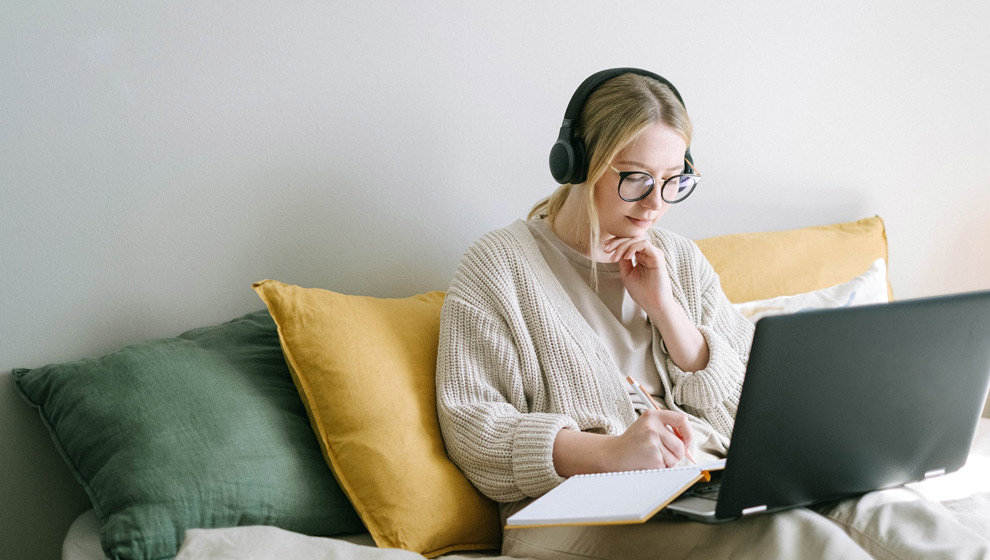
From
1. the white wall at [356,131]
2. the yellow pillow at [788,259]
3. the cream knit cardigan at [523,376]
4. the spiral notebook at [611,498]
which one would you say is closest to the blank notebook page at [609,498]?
the spiral notebook at [611,498]

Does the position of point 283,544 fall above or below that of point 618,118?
below

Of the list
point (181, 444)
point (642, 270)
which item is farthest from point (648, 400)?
point (181, 444)

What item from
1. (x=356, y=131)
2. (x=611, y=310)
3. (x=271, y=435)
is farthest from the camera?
(x=356, y=131)

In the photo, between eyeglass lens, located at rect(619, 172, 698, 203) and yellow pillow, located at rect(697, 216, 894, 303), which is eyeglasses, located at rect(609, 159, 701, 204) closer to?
eyeglass lens, located at rect(619, 172, 698, 203)

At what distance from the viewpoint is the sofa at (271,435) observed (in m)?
1.19

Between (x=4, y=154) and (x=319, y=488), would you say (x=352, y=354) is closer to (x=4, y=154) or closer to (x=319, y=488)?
(x=319, y=488)

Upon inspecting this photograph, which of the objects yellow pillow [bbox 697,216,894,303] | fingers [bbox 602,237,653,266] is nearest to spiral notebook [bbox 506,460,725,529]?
fingers [bbox 602,237,653,266]

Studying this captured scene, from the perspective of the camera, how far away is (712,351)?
149cm

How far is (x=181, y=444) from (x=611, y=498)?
0.62m

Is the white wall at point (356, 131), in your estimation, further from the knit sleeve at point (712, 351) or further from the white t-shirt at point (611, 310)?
the knit sleeve at point (712, 351)

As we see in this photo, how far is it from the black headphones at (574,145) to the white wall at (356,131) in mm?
358

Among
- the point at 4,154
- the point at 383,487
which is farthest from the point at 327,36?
the point at 383,487

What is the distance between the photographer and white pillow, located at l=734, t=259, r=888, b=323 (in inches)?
71.5

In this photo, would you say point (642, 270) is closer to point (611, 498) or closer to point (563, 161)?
point (563, 161)
